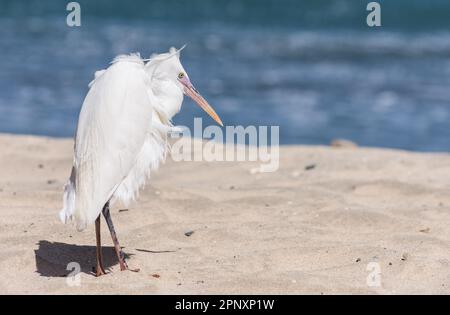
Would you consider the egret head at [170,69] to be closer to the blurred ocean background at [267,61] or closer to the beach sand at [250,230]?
the beach sand at [250,230]

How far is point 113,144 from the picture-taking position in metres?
4.69

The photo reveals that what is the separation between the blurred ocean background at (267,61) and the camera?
37.5 ft

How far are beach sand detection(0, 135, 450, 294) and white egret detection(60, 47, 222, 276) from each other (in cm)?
37

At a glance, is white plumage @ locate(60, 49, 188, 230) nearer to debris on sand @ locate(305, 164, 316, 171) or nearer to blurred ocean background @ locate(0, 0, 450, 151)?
debris on sand @ locate(305, 164, 316, 171)

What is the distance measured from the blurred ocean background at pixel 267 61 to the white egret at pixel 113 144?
18.6 ft

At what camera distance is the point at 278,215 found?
237 inches

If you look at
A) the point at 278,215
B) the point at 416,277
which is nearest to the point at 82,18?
the point at 278,215

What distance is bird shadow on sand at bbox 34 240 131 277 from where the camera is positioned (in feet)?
15.8

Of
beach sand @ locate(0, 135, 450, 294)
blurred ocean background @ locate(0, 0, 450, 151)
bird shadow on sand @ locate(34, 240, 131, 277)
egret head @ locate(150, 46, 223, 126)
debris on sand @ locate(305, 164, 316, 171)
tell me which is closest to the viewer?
beach sand @ locate(0, 135, 450, 294)

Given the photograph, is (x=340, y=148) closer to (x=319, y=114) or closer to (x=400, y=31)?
(x=319, y=114)

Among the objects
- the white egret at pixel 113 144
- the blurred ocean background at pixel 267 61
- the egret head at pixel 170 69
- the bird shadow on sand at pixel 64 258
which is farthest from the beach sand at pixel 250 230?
the blurred ocean background at pixel 267 61

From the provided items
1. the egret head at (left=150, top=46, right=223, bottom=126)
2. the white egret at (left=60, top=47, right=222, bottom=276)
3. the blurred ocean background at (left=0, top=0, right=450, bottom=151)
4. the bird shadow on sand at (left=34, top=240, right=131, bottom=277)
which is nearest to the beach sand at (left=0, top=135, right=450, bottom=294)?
the bird shadow on sand at (left=34, top=240, right=131, bottom=277)

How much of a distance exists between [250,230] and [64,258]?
1.28 meters
